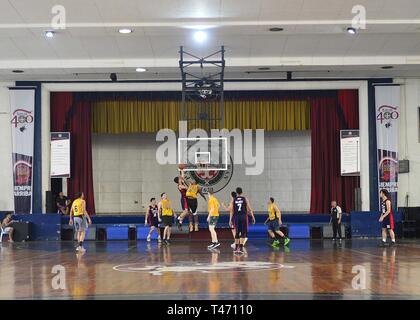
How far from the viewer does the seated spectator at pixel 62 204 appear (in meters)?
25.5

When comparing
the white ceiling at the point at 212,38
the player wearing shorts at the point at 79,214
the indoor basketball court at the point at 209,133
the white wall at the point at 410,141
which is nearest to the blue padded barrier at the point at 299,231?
the indoor basketball court at the point at 209,133

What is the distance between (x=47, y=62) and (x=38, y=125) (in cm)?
345

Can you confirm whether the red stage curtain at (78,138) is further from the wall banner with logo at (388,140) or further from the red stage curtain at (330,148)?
the wall banner with logo at (388,140)

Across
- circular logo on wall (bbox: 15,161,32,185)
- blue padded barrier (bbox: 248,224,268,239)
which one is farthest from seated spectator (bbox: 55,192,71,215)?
blue padded barrier (bbox: 248,224,268,239)

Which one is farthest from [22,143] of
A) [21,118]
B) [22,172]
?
[22,172]

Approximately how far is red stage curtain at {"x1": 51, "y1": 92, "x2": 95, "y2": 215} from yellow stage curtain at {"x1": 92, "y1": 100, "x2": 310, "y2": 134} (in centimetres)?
48

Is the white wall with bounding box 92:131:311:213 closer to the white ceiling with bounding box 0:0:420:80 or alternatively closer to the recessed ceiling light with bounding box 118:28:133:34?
the white ceiling with bounding box 0:0:420:80

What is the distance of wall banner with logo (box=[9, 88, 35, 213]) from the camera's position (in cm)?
2503

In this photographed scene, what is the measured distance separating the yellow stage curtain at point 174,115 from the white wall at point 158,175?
6.87ft

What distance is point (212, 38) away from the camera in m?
19.9

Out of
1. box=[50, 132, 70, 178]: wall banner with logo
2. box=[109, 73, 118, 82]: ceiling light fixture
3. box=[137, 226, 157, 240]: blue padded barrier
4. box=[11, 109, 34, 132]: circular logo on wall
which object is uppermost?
box=[109, 73, 118, 82]: ceiling light fixture

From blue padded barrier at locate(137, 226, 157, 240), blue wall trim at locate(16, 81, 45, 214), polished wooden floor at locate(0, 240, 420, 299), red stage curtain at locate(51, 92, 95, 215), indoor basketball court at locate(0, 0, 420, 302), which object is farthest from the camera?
red stage curtain at locate(51, 92, 95, 215)

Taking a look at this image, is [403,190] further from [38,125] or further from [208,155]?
[38,125]

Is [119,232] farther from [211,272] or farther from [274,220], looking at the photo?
[211,272]
